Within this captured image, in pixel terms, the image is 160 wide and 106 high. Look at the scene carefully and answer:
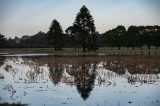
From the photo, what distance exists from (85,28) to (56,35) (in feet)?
68.7

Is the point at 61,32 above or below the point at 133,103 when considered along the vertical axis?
above

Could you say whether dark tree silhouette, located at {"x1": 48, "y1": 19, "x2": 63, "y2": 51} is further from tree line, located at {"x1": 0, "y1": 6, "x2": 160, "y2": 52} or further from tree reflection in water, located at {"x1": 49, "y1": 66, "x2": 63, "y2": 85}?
tree reflection in water, located at {"x1": 49, "y1": 66, "x2": 63, "y2": 85}

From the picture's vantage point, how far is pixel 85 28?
9144 centimetres

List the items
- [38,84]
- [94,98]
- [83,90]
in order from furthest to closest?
[38,84], [83,90], [94,98]

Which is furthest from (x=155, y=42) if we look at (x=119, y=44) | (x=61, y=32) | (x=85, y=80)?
(x=85, y=80)

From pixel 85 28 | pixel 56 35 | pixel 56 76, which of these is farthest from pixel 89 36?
pixel 56 76

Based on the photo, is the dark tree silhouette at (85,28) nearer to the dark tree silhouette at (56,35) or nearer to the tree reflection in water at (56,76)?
the dark tree silhouette at (56,35)

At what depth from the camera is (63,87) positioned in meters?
21.9

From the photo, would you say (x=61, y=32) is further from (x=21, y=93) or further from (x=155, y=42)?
(x=21, y=93)

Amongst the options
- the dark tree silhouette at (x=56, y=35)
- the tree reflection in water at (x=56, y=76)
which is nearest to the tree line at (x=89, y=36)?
the dark tree silhouette at (x=56, y=35)

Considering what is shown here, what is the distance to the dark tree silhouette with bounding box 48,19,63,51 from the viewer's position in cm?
10956

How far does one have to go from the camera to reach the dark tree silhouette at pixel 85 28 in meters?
89.6

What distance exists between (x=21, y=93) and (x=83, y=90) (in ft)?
12.6

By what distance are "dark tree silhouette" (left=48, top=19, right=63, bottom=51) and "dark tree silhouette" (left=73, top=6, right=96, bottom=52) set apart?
1794cm
